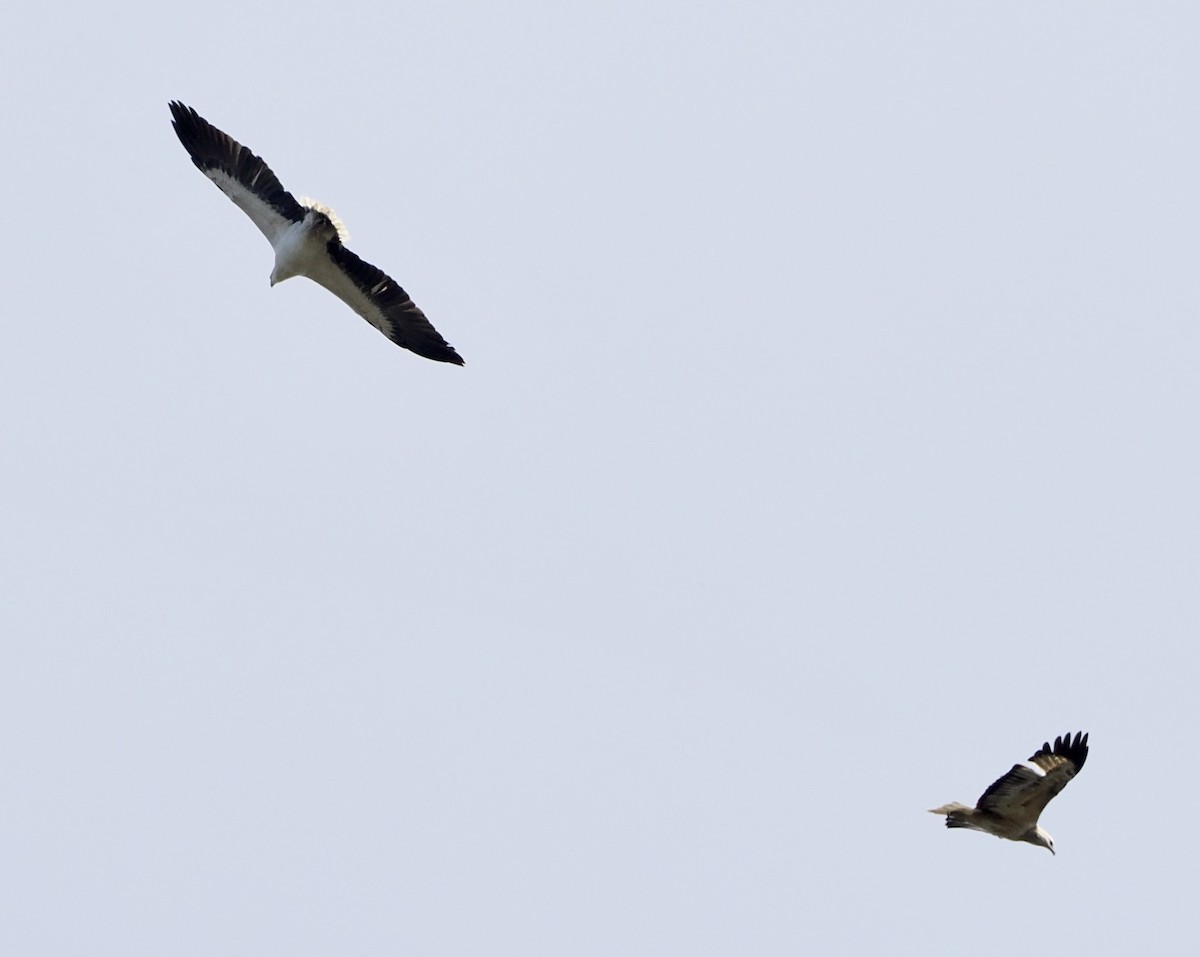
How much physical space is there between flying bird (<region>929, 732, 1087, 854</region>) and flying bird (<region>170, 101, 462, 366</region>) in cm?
763

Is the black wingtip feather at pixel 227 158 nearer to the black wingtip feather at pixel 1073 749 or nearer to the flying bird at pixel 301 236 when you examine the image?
the flying bird at pixel 301 236

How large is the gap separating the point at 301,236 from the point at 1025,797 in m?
9.87

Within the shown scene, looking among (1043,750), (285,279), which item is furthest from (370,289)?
(1043,750)

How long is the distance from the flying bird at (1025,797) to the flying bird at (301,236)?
7.63 metres

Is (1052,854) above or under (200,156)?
under

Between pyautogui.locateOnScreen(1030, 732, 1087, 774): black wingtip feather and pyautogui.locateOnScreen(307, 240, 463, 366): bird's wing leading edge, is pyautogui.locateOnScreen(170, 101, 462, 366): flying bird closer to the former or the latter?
pyautogui.locateOnScreen(307, 240, 463, 366): bird's wing leading edge

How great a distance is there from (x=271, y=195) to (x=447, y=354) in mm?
2671

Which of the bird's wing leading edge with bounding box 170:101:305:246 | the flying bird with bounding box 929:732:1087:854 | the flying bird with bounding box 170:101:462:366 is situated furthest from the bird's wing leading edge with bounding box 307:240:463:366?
the flying bird with bounding box 929:732:1087:854

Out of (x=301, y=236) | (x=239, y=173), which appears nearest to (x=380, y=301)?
(x=301, y=236)

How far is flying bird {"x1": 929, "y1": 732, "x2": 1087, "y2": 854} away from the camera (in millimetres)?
15602

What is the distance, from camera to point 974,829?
16250 mm

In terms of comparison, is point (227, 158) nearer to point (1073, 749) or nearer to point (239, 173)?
point (239, 173)

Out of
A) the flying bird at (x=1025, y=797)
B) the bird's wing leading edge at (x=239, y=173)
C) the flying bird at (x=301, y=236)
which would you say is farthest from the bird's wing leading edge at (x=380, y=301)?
the flying bird at (x=1025, y=797)

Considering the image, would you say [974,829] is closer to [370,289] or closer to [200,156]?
[370,289]
